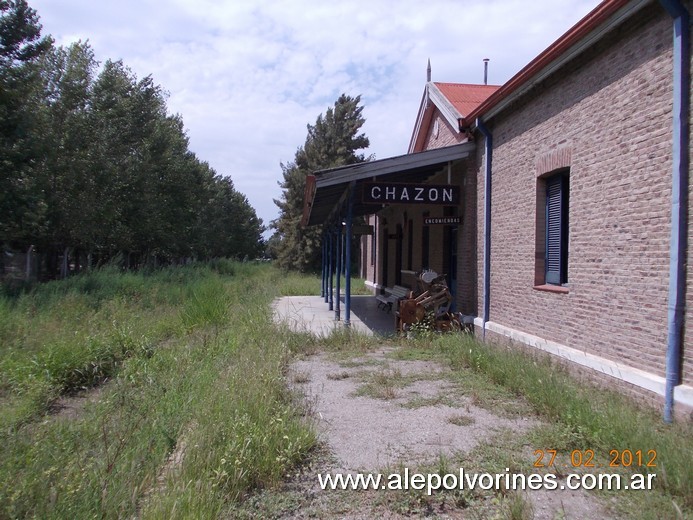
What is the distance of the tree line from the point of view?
1349 cm

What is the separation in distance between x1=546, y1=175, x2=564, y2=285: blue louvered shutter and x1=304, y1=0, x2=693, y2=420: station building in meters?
0.03

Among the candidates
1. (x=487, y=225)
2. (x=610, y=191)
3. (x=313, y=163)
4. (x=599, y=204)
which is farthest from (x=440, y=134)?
(x=313, y=163)

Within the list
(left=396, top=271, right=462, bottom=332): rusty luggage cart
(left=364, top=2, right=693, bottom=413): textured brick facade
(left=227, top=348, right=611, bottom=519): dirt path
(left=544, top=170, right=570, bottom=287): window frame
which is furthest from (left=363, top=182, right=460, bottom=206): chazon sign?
(left=227, top=348, right=611, bottom=519): dirt path

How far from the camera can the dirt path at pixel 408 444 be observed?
341 cm

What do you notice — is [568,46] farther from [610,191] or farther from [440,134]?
[440,134]

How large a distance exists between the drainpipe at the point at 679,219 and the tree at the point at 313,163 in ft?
112

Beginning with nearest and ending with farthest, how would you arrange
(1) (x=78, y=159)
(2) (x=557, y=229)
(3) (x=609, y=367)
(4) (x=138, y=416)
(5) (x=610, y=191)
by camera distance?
(4) (x=138, y=416) → (3) (x=609, y=367) → (5) (x=610, y=191) → (2) (x=557, y=229) → (1) (x=78, y=159)

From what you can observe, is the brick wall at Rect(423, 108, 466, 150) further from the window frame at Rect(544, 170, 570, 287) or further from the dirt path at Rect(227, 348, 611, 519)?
the dirt path at Rect(227, 348, 611, 519)

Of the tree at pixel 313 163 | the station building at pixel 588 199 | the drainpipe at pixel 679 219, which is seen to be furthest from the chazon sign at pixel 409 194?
the tree at pixel 313 163

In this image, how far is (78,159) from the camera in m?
18.2

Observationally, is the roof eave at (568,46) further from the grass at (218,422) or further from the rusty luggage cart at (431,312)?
the grass at (218,422)

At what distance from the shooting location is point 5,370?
6.75 m

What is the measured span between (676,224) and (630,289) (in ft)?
Result: 3.21
